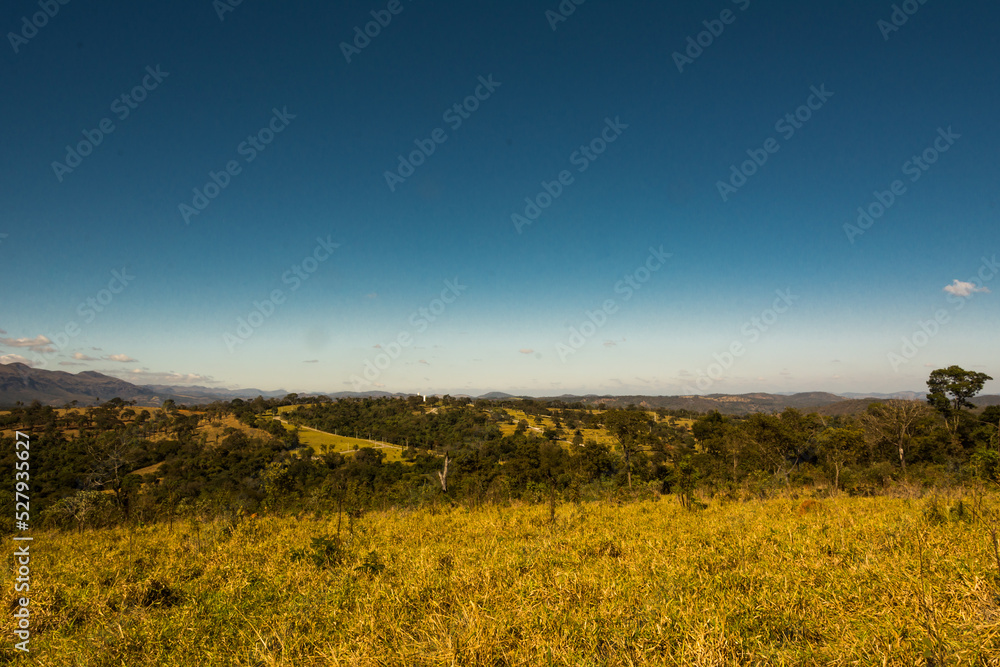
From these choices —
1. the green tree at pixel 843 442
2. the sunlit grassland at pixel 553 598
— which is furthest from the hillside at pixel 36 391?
the green tree at pixel 843 442

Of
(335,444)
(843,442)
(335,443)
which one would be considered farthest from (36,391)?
(843,442)

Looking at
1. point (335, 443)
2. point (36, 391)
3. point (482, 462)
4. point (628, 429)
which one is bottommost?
point (335, 443)

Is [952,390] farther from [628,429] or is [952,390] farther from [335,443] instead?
[335,443]

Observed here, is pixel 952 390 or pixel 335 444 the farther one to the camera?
pixel 335 444

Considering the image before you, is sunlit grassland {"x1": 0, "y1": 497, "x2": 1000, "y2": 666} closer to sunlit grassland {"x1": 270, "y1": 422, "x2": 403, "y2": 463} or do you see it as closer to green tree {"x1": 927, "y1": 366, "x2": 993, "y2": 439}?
green tree {"x1": 927, "y1": 366, "x2": 993, "y2": 439}

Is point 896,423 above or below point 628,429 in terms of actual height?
above

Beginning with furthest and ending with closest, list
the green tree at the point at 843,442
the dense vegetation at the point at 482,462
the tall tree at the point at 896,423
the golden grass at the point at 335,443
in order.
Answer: the golden grass at the point at 335,443 < the tall tree at the point at 896,423 < the green tree at the point at 843,442 < the dense vegetation at the point at 482,462

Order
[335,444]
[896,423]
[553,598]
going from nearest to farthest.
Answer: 1. [553,598]
2. [896,423]
3. [335,444]

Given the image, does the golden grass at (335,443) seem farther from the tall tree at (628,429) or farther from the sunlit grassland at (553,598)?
the sunlit grassland at (553,598)

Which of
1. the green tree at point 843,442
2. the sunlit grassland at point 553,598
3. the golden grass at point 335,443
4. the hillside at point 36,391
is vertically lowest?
the golden grass at point 335,443

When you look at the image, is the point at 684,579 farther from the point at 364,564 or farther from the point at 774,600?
the point at 364,564

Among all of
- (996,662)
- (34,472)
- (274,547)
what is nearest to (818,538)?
(996,662)

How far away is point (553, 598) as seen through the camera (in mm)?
4125

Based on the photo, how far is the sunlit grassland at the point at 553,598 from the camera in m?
3.03
